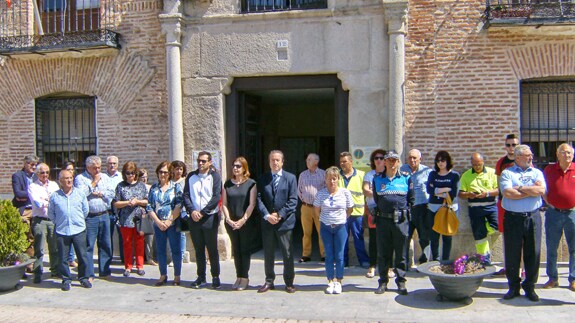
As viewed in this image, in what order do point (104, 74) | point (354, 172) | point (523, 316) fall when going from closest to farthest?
point (523, 316) → point (354, 172) → point (104, 74)

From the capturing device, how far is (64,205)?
7965mm

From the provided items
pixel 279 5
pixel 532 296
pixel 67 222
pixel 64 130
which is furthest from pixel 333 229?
pixel 64 130

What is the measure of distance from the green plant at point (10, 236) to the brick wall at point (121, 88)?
8.37 ft

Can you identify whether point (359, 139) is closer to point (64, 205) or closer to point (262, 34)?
point (262, 34)

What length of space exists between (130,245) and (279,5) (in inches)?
180

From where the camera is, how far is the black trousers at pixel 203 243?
25.8 ft

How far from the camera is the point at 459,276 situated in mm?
6637

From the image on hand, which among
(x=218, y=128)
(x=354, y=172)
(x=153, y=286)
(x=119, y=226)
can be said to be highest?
(x=218, y=128)

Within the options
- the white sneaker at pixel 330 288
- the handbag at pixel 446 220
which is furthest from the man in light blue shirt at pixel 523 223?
the white sneaker at pixel 330 288

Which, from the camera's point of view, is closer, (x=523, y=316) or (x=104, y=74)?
(x=523, y=316)

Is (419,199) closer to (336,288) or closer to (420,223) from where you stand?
(420,223)

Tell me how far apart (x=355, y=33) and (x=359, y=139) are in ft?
5.54

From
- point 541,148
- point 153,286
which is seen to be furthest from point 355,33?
point 153,286

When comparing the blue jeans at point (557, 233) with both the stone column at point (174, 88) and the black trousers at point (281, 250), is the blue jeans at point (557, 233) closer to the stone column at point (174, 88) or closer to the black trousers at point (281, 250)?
the black trousers at point (281, 250)
